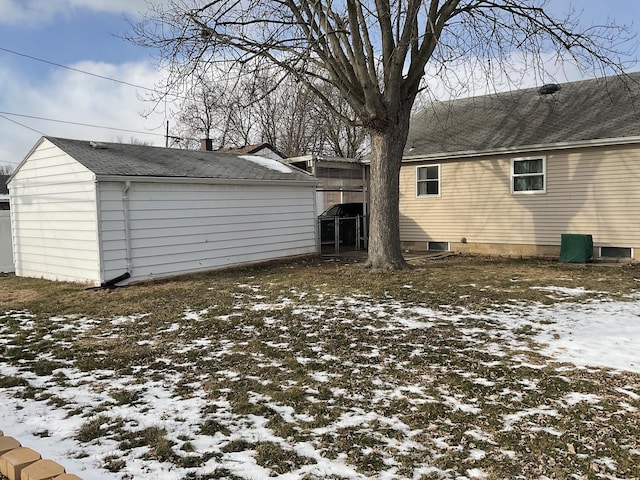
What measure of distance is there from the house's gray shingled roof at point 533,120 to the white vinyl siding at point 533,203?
43cm

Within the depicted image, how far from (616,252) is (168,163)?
10.9 m

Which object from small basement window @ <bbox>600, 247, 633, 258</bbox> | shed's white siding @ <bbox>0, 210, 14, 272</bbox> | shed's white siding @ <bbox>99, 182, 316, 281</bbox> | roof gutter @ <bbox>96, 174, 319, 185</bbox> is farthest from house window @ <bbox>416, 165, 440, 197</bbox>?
shed's white siding @ <bbox>0, 210, 14, 272</bbox>

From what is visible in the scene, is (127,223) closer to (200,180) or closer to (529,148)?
(200,180)

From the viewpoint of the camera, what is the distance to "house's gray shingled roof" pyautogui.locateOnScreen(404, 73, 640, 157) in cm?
1190

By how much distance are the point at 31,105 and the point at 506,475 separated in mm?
30796

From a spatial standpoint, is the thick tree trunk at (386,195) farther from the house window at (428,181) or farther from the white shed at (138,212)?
the house window at (428,181)

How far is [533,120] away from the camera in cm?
1347

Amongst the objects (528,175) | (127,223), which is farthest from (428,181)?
(127,223)

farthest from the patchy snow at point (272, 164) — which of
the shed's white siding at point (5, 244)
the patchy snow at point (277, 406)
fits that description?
the patchy snow at point (277, 406)

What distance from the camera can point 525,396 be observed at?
3791 mm

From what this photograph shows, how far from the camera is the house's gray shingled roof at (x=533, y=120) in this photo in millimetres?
11898

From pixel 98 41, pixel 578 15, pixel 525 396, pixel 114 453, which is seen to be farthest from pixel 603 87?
pixel 114 453

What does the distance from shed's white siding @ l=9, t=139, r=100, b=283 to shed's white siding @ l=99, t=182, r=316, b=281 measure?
17.1 inches

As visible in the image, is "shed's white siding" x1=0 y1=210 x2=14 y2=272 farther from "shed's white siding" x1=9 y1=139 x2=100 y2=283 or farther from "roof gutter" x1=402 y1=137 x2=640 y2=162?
"roof gutter" x1=402 y1=137 x2=640 y2=162
